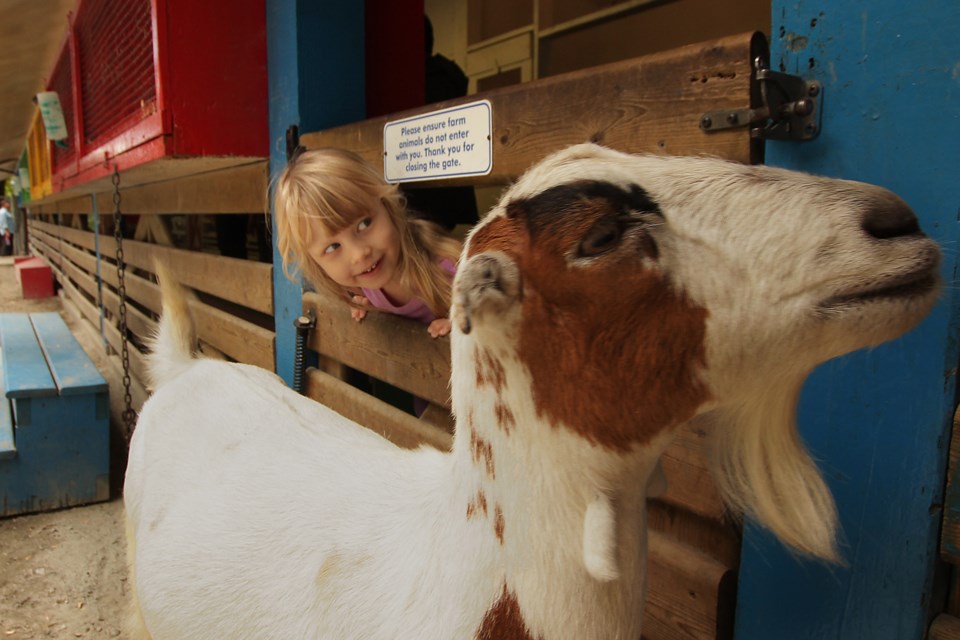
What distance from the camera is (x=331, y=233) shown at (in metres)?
1.98

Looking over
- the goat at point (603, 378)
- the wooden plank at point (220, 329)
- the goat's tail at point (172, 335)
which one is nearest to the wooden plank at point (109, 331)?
the wooden plank at point (220, 329)

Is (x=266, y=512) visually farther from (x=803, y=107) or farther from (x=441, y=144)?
(x=803, y=107)

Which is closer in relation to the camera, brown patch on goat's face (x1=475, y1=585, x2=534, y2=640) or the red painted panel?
brown patch on goat's face (x1=475, y1=585, x2=534, y2=640)

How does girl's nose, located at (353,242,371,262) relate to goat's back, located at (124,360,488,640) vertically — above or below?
above

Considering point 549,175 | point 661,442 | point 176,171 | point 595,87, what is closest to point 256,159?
point 176,171

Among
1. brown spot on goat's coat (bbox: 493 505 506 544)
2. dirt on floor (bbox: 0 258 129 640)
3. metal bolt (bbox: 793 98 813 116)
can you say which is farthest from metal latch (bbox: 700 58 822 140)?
dirt on floor (bbox: 0 258 129 640)

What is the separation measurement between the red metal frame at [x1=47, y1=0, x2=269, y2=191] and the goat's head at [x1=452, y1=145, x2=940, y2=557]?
6.78 ft

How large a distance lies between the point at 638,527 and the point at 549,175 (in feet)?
1.68

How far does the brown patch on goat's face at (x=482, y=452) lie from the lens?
105 cm

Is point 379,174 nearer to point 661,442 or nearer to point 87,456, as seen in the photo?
point 661,442

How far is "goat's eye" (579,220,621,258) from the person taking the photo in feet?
2.94

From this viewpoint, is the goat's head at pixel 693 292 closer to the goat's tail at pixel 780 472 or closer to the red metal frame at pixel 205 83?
the goat's tail at pixel 780 472

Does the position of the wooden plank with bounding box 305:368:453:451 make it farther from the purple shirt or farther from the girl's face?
the girl's face

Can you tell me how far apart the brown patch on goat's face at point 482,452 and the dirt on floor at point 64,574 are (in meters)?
2.36
